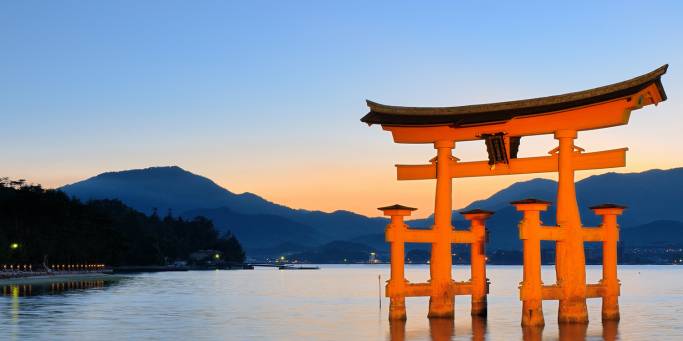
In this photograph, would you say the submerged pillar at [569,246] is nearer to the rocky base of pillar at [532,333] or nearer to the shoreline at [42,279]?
the rocky base of pillar at [532,333]

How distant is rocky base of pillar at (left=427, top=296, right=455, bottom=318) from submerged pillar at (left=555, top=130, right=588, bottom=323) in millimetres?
4709

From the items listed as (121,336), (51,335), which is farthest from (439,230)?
(51,335)

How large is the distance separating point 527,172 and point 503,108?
351cm

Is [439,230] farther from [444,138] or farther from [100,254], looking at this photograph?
[100,254]

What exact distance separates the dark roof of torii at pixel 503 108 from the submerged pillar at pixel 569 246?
53.6 inches

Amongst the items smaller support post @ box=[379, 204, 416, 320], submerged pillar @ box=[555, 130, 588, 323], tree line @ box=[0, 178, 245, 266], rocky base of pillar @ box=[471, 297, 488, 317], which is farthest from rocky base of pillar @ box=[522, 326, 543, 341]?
tree line @ box=[0, 178, 245, 266]

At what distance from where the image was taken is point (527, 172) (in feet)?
116

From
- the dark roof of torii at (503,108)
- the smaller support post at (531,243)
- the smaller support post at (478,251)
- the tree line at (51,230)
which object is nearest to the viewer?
the dark roof of torii at (503,108)

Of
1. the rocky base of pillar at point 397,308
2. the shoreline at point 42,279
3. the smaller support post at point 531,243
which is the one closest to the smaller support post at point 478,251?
the rocky base of pillar at point 397,308

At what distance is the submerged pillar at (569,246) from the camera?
31953mm

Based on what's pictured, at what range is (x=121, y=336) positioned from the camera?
3419cm

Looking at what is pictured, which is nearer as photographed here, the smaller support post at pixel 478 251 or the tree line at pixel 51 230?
the smaller support post at pixel 478 251

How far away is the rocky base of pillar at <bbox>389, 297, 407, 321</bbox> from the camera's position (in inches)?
1401

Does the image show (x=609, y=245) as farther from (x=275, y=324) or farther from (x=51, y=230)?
(x=51, y=230)
